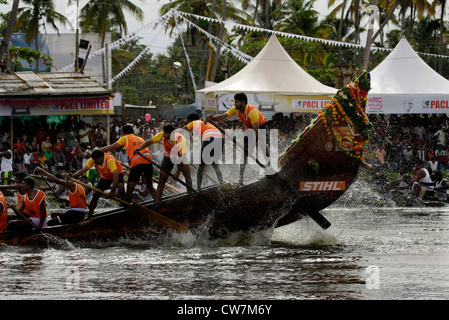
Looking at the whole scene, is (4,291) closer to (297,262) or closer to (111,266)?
(111,266)

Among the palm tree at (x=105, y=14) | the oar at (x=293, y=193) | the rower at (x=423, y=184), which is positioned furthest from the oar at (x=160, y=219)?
the palm tree at (x=105, y=14)

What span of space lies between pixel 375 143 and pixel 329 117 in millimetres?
11167

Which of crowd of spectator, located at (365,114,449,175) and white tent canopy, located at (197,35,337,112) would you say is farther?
white tent canopy, located at (197,35,337,112)

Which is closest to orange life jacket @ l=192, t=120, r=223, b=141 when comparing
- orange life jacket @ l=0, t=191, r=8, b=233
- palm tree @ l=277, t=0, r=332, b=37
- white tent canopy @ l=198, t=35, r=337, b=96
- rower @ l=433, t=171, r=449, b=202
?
orange life jacket @ l=0, t=191, r=8, b=233

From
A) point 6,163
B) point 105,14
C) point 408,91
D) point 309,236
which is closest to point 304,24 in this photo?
point 105,14

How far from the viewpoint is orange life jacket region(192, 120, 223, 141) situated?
11.6 m

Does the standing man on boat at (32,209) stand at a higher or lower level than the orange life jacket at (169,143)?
lower

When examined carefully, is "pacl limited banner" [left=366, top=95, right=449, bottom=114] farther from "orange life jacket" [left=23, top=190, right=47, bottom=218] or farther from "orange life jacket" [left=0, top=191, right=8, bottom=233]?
"orange life jacket" [left=0, top=191, right=8, bottom=233]

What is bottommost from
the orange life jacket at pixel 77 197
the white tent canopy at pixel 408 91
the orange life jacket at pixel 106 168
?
the orange life jacket at pixel 77 197

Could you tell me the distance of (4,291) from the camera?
848cm

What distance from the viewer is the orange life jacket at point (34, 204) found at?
37.3 ft

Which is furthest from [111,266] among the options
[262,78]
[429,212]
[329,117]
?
[262,78]

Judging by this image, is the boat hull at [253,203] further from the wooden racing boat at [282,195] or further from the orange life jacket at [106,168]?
the orange life jacket at [106,168]

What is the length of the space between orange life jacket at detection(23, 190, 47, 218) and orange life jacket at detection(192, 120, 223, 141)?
8.90 feet
